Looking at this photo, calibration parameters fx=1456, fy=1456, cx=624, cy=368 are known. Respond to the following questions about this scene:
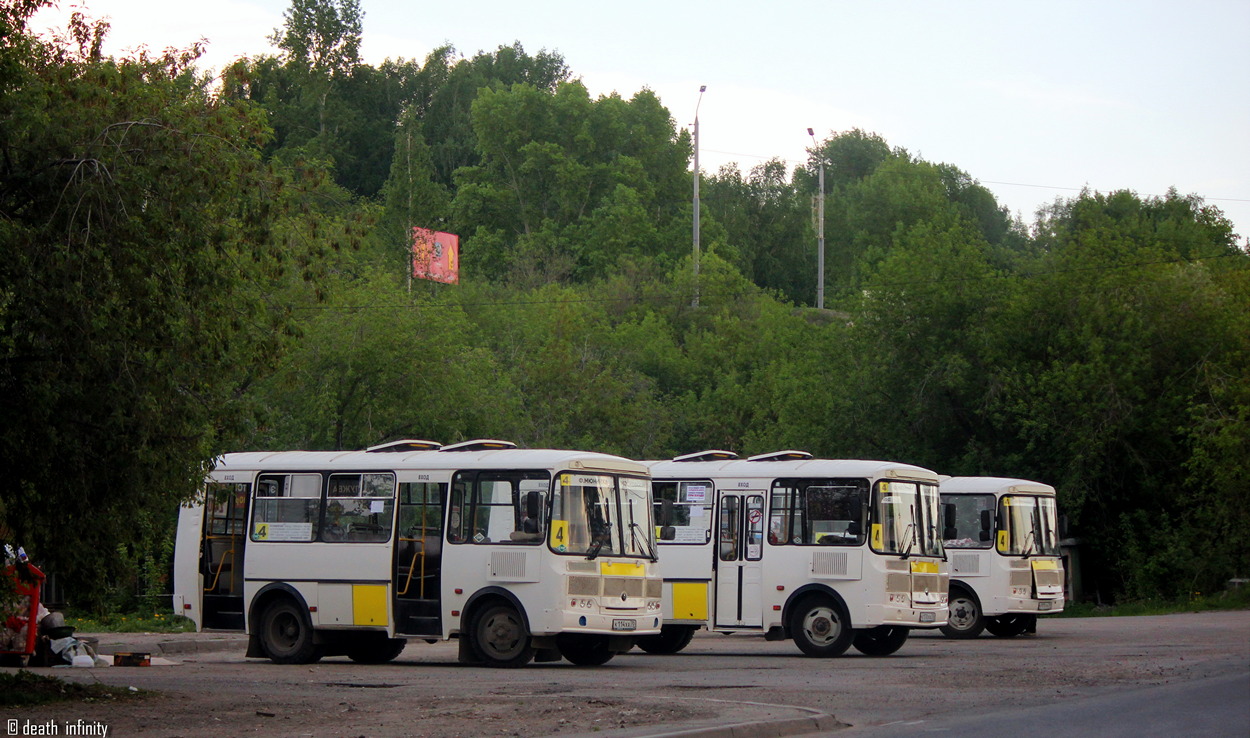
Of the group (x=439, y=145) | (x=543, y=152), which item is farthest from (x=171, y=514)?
(x=439, y=145)

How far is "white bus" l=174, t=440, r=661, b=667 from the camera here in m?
19.2

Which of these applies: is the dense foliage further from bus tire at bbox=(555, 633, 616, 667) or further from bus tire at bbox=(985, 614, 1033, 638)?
bus tire at bbox=(985, 614, 1033, 638)

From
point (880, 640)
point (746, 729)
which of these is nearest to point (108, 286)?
point (746, 729)

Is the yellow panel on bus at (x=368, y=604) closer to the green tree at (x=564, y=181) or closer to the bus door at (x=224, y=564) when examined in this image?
the bus door at (x=224, y=564)

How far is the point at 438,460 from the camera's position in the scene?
20578 millimetres

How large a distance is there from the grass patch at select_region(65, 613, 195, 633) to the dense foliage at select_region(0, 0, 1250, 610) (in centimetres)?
512

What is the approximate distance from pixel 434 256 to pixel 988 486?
3934 cm

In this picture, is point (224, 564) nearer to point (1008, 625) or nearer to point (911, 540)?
point (911, 540)

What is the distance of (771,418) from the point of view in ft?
186

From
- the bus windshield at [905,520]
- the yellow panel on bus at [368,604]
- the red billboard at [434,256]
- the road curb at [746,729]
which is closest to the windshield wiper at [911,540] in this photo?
the bus windshield at [905,520]

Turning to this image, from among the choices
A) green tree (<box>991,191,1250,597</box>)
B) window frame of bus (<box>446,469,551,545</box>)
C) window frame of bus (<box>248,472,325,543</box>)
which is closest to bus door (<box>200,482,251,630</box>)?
window frame of bus (<box>248,472,325,543</box>)

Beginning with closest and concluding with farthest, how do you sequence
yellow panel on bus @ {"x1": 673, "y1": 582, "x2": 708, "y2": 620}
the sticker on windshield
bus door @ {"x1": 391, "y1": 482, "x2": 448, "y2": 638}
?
the sticker on windshield
bus door @ {"x1": 391, "y1": 482, "x2": 448, "y2": 638}
yellow panel on bus @ {"x1": 673, "y1": 582, "x2": 708, "y2": 620}

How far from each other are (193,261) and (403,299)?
2755 centimetres

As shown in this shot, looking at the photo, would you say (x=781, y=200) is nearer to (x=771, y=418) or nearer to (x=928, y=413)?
(x=771, y=418)
